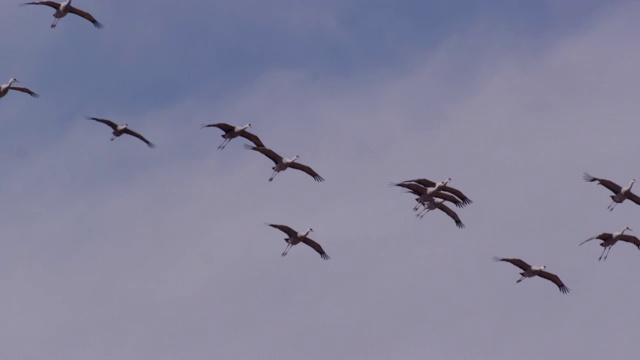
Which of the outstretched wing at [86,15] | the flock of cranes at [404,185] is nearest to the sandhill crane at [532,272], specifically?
the flock of cranes at [404,185]

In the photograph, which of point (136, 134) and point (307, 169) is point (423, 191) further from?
point (136, 134)

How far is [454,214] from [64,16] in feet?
77.5

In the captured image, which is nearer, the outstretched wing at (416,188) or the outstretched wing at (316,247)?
the outstretched wing at (416,188)

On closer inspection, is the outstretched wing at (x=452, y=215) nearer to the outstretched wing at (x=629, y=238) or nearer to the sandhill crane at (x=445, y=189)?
the sandhill crane at (x=445, y=189)

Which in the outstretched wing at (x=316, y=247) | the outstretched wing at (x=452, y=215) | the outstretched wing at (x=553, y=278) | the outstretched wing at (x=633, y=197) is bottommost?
the outstretched wing at (x=316, y=247)

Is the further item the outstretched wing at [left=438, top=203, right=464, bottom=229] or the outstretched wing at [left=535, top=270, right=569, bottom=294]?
the outstretched wing at [left=438, top=203, right=464, bottom=229]

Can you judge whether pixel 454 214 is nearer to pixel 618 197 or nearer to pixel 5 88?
pixel 618 197

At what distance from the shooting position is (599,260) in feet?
283

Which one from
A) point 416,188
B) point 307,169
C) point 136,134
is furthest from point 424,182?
point 136,134

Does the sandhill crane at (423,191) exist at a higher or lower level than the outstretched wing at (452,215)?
lower

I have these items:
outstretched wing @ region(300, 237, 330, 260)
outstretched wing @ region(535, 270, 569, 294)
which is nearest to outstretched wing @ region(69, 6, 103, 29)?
outstretched wing @ region(300, 237, 330, 260)

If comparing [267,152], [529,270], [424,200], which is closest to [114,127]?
[267,152]

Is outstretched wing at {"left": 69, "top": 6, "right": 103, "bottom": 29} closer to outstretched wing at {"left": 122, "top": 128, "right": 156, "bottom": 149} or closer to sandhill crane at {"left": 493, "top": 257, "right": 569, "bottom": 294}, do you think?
outstretched wing at {"left": 122, "top": 128, "right": 156, "bottom": 149}

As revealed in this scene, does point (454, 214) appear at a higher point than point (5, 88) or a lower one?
higher
